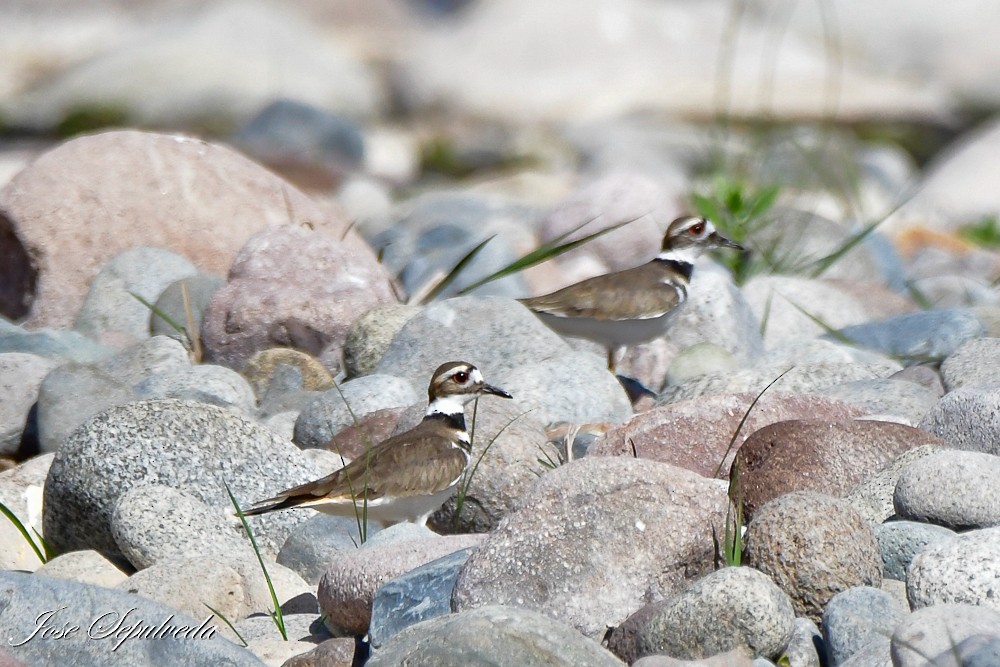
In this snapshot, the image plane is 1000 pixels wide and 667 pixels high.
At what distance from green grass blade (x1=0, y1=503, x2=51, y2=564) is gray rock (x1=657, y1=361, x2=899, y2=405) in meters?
2.62

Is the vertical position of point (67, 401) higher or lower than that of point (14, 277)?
higher

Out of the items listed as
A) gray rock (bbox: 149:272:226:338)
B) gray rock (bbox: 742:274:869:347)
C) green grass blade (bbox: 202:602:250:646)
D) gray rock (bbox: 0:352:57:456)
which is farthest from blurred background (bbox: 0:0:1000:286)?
green grass blade (bbox: 202:602:250:646)

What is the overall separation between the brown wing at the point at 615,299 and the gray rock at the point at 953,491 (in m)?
2.88

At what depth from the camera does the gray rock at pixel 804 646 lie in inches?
141

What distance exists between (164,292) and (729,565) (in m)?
4.42

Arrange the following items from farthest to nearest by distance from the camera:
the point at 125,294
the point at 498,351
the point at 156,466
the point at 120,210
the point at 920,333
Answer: the point at 120,210 → the point at 125,294 → the point at 920,333 → the point at 498,351 → the point at 156,466

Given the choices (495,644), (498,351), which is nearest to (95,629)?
(495,644)

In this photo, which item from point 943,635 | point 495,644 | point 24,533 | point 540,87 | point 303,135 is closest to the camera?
point 943,635

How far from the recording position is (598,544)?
389 centimetres

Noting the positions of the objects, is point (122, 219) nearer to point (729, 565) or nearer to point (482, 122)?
point (729, 565)

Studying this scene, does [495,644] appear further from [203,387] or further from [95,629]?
[203,387]

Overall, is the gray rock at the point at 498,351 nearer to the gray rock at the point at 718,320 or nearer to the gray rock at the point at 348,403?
the gray rock at the point at 348,403

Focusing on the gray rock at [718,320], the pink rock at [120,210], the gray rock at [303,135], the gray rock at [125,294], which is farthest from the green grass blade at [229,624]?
the gray rock at [303,135]
